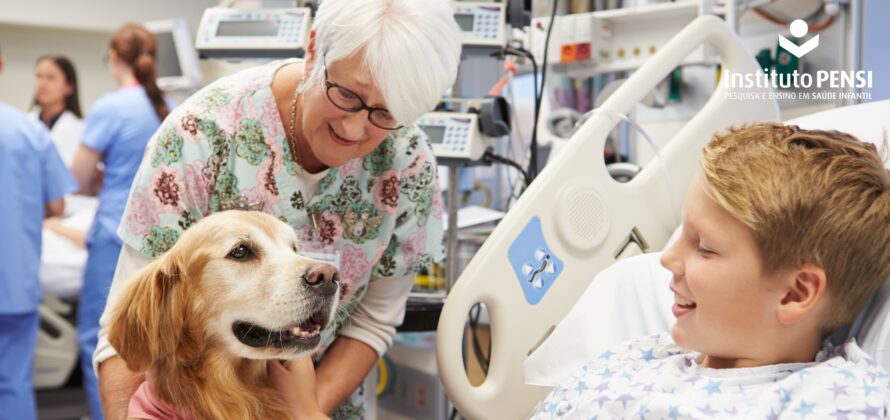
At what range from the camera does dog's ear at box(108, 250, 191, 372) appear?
51.6 inches

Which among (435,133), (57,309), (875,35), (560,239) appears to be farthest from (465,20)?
(57,309)

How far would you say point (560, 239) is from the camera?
1.71 meters

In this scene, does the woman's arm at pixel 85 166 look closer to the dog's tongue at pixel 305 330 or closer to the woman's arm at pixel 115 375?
the woman's arm at pixel 115 375

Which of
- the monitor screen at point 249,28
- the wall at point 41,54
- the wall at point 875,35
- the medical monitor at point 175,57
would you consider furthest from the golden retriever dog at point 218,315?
A: the wall at point 41,54

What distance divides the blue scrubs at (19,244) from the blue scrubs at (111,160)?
21 centimetres

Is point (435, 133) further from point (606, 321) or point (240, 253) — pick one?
point (240, 253)

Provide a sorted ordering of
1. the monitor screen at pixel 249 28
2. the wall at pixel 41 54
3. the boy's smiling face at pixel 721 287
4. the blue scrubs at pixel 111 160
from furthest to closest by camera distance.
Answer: the wall at pixel 41 54 → the blue scrubs at pixel 111 160 → the monitor screen at pixel 249 28 → the boy's smiling face at pixel 721 287

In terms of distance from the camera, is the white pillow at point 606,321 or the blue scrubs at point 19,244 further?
the blue scrubs at point 19,244

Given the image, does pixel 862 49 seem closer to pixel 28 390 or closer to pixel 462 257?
pixel 462 257

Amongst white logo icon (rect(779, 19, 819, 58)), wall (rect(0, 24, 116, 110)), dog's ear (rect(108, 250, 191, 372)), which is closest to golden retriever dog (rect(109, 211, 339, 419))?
dog's ear (rect(108, 250, 191, 372))

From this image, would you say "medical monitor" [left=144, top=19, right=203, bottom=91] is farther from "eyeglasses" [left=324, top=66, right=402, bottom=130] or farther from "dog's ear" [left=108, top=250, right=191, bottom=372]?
"dog's ear" [left=108, top=250, right=191, bottom=372]

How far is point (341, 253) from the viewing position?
67.4 inches

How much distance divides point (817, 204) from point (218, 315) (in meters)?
0.91

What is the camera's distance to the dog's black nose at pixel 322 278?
4.42ft
